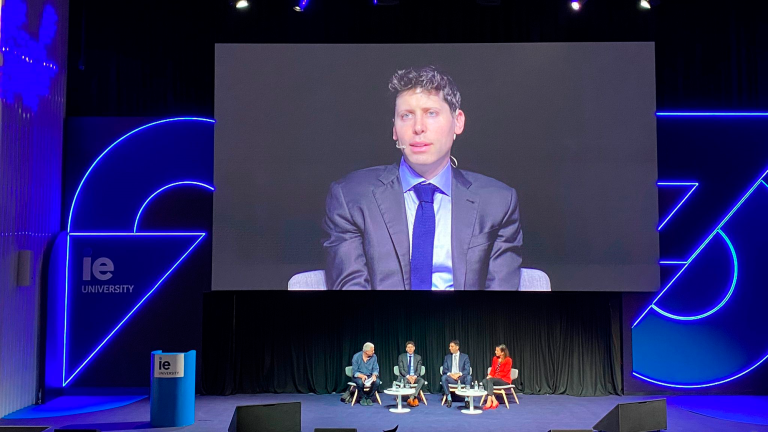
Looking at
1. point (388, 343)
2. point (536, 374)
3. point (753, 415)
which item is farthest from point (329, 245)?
point (753, 415)

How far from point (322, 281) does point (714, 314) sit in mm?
5491

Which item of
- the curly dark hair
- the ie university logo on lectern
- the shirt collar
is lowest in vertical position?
the ie university logo on lectern

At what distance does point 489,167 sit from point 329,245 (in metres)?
2.29

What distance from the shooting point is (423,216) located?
8.94 metres

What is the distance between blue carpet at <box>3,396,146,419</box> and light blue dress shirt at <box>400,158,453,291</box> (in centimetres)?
434

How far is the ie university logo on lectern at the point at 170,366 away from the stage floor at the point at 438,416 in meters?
0.59

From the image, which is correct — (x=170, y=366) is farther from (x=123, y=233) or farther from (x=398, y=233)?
(x=398, y=233)

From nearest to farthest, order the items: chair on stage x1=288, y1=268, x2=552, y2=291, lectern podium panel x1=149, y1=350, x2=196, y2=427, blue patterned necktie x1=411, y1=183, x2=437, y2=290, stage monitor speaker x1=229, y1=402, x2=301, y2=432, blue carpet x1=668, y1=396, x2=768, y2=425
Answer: stage monitor speaker x1=229, y1=402, x2=301, y2=432
lectern podium panel x1=149, y1=350, x2=196, y2=427
blue carpet x1=668, y1=396, x2=768, y2=425
blue patterned necktie x1=411, y1=183, x2=437, y2=290
chair on stage x1=288, y1=268, x2=552, y2=291

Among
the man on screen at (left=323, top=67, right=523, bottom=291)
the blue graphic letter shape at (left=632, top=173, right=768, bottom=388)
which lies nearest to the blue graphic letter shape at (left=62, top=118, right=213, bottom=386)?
the man on screen at (left=323, top=67, right=523, bottom=291)

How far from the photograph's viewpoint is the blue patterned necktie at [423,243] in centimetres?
880

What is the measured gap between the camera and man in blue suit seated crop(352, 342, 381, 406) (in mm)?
9148

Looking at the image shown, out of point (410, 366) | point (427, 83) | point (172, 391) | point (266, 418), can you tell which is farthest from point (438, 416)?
point (427, 83)

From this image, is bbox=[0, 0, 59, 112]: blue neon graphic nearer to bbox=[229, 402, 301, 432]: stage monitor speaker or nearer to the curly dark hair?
the curly dark hair

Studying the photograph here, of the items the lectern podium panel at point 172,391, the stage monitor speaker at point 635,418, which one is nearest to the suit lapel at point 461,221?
the stage monitor speaker at point 635,418
